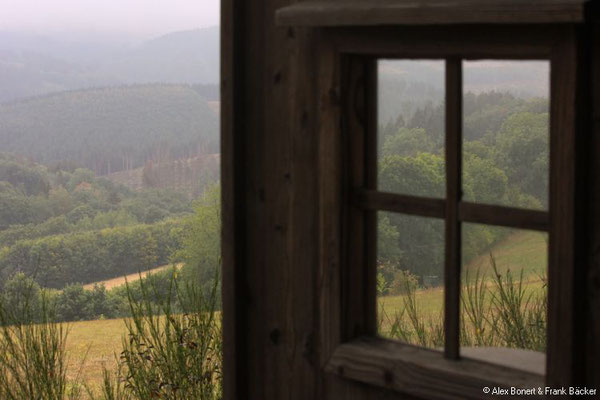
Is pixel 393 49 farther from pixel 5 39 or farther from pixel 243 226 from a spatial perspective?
pixel 5 39

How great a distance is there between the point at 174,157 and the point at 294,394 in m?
35.5

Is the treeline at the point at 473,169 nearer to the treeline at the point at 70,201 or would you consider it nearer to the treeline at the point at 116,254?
the treeline at the point at 116,254

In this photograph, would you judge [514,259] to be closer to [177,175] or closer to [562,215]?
[562,215]

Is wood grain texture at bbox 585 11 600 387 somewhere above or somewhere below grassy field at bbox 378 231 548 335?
above

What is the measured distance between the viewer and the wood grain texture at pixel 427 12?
1790 mm

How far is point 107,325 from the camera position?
13.9 meters

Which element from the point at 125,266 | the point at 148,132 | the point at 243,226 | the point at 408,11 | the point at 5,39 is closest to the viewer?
the point at 408,11

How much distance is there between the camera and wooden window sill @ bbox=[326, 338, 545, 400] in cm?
205

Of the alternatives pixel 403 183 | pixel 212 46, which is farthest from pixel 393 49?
pixel 212 46

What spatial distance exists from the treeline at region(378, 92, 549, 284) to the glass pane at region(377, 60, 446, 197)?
Result: 0.7 inches

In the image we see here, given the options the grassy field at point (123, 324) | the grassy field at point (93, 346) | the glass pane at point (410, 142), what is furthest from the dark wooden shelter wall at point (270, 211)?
the glass pane at point (410, 142)

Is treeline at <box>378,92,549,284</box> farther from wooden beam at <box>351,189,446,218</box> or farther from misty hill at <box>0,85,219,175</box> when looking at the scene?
misty hill at <box>0,85,219,175</box>

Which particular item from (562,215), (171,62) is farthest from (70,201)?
(562,215)

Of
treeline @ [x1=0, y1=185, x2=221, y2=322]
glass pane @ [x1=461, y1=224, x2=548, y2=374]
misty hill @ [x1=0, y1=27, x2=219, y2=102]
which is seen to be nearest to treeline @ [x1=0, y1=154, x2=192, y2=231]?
treeline @ [x1=0, y1=185, x2=221, y2=322]
